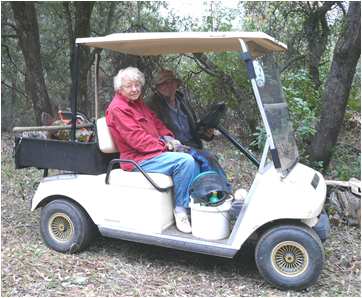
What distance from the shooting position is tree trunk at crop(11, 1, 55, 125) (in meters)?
8.36

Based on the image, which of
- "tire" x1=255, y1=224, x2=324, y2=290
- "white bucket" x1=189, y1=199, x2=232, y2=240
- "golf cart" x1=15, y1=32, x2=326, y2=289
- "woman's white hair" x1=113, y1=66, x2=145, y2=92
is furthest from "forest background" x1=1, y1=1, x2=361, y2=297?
"woman's white hair" x1=113, y1=66, x2=145, y2=92

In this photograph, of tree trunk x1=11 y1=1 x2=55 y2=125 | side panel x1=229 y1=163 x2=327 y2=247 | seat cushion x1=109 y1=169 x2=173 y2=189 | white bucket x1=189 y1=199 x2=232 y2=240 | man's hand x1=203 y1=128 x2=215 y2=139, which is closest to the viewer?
side panel x1=229 y1=163 x2=327 y2=247

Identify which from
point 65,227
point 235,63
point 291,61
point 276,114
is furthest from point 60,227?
point 291,61

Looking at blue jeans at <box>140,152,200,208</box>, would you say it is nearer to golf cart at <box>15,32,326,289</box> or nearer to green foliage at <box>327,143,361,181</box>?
golf cart at <box>15,32,326,289</box>

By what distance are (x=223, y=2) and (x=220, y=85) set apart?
98.0 inches

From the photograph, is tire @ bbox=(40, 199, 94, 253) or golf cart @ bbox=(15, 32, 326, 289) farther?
tire @ bbox=(40, 199, 94, 253)

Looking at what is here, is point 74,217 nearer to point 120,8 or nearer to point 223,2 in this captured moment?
point 223,2

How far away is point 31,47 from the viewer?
27.6 feet

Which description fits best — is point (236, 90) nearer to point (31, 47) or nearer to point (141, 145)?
point (31, 47)

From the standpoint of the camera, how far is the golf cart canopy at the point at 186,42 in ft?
11.6

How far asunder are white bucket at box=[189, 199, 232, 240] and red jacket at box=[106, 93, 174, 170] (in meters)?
0.62

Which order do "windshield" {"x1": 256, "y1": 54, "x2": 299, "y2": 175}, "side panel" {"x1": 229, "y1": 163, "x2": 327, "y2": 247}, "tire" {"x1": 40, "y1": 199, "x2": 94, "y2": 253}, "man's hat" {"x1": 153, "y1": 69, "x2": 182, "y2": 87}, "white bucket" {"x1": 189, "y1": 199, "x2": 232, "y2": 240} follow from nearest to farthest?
"side panel" {"x1": 229, "y1": 163, "x2": 327, "y2": 247}, "windshield" {"x1": 256, "y1": 54, "x2": 299, "y2": 175}, "white bucket" {"x1": 189, "y1": 199, "x2": 232, "y2": 240}, "tire" {"x1": 40, "y1": 199, "x2": 94, "y2": 253}, "man's hat" {"x1": 153, "y1": 69, "x2": 182, "y2": 87}

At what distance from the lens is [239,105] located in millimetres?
8242

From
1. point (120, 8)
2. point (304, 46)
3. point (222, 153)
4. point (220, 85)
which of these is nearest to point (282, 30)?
point (304, 46)
